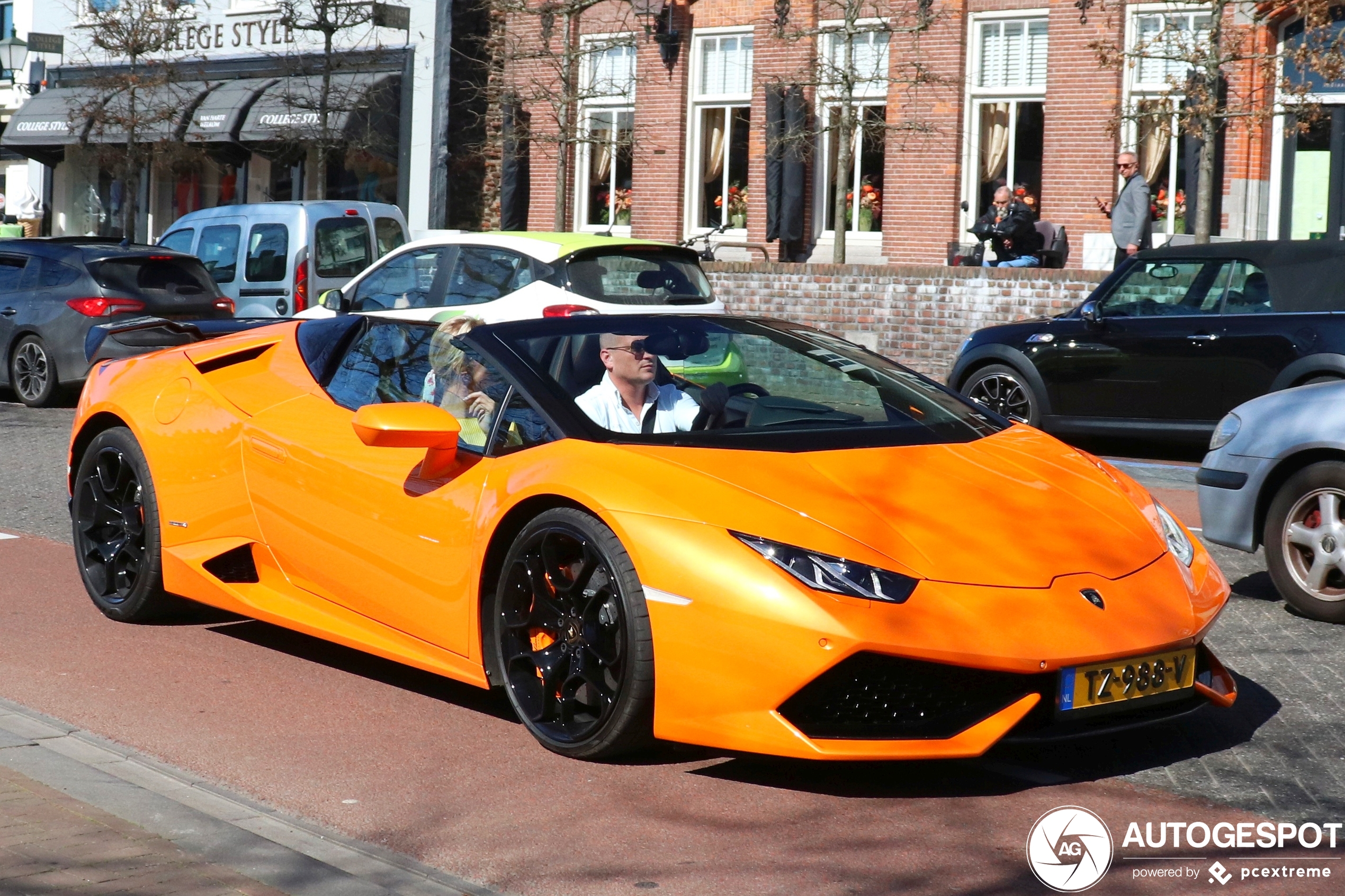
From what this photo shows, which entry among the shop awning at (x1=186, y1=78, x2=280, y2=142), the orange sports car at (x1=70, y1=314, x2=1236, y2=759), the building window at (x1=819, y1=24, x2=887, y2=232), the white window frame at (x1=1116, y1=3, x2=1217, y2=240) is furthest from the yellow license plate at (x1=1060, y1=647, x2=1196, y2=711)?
the shop awning at (x1=186, y1=78, x2=280, y2=142)

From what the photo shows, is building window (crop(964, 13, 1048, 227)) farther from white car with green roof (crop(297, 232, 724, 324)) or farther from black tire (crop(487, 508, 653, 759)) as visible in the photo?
black tire (crop(487, 508, 653, 759))

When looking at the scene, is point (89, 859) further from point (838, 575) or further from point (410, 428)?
point (838, 575)

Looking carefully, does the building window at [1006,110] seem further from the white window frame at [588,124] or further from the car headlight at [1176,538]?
the car headlight at [1176,538]

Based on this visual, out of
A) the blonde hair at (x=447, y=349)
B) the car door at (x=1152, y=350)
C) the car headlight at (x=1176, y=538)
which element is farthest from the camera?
the car door at (x=1152, y=350)

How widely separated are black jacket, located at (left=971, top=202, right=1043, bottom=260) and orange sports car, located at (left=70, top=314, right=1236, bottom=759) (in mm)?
14571

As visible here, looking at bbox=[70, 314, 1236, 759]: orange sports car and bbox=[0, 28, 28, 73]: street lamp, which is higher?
bbox=[0, 28, 28, 73]: street lamp

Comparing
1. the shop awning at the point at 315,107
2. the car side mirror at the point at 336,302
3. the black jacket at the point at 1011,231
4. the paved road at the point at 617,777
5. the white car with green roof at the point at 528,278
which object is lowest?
the paved road at the point at 617,777

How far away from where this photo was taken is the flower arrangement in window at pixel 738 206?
26.3 m

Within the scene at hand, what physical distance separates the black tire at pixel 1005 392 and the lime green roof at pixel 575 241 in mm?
2860

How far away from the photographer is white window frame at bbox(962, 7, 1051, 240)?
2320 centimetres

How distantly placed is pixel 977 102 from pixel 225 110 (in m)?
14.9

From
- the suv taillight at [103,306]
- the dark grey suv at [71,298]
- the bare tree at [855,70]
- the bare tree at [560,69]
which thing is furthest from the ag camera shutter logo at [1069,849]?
the bare tree at [560,69]

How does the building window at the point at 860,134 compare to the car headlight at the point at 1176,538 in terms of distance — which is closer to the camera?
the car headlight at the point at 1176,538

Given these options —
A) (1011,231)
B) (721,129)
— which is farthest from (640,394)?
(721,129)
